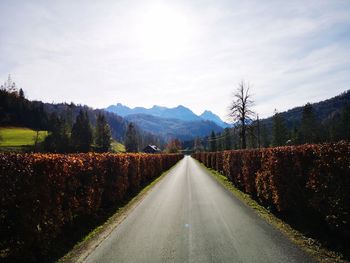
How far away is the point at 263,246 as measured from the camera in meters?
8.31

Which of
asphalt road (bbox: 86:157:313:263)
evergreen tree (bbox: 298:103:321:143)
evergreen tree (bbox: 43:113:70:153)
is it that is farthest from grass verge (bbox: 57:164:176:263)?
evergreen tree (bbox: 298:103:321:143)

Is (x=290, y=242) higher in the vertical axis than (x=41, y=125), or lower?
lower

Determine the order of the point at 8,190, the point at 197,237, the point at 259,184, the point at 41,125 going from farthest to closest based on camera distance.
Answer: the point at 41,125, the point at 259,184, the point at 197,237, the point at 8,190

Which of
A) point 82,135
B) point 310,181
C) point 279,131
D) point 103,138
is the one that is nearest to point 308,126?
point 279,131

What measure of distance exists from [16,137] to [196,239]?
4028 inches

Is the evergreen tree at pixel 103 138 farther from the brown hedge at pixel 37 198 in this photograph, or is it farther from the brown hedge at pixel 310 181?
the brown hedge at pixel 37 198

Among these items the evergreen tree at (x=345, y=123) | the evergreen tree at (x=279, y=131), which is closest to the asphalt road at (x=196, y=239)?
the evergreen tree at (x=345, y=123)

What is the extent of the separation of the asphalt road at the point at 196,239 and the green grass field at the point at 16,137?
82507 mm

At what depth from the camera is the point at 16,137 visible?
322 feet

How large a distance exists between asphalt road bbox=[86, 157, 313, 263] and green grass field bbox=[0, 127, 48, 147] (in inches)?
3248

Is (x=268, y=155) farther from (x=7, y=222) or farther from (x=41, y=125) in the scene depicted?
(x=41, y=125)

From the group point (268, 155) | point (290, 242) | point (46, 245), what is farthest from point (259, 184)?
point (46, 245)

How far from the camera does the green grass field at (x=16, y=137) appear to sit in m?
88.1

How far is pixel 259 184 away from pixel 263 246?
7.98 m
